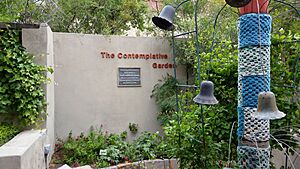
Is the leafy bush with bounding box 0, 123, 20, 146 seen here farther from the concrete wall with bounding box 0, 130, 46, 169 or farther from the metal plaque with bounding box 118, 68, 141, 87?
the metal plaque with bounding box 118, 68, 141, 87

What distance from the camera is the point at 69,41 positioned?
526 centimetres

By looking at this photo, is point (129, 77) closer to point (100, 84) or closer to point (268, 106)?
point (100, 84)

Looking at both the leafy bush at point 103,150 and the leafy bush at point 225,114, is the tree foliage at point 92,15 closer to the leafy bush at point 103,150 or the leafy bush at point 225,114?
the leafy bush at point 103,150

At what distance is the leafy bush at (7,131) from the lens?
329 centimetres

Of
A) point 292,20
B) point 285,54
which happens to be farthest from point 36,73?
point 292,20

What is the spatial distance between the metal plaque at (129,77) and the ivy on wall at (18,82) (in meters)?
2.16

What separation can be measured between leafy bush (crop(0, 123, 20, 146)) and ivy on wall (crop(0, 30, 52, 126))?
0.12 meters

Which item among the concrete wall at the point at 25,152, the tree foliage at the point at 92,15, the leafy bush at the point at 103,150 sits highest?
the tree foliage at the point at 92,15

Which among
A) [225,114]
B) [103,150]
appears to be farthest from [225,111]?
[103,150]

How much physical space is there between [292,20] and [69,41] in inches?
164

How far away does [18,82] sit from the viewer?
347 centimetres

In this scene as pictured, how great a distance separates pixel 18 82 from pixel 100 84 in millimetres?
2126

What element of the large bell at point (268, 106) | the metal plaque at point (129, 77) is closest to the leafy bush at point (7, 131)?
the metal plaque at point (129, 77)

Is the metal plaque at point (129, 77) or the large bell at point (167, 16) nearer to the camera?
the large bell at point (167, 16)
